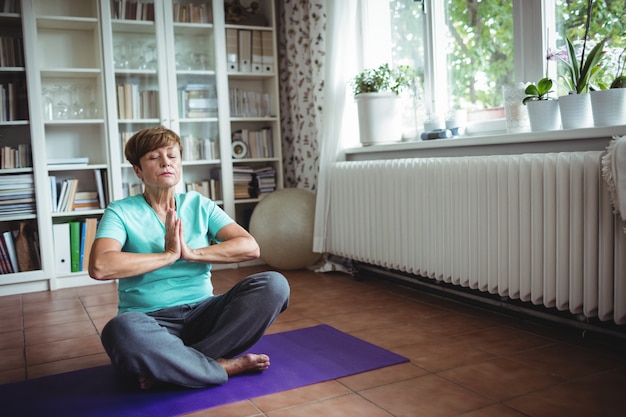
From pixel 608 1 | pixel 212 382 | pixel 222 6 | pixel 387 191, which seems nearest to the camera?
pixel 212 382

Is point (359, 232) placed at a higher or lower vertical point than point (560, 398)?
higher

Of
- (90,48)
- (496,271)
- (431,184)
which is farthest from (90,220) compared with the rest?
(496,271)

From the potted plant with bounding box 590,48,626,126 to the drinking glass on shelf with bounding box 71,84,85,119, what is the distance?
3139 millimetres

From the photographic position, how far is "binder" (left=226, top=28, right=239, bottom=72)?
4371 millimetres

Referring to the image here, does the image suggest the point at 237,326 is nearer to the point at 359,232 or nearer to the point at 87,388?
the point at 87,388

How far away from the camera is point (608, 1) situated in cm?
242

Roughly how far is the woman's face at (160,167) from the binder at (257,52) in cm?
255

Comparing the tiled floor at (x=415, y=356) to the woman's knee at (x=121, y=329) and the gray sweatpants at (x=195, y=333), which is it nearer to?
the gray sweatpants at (x=195, y=333)

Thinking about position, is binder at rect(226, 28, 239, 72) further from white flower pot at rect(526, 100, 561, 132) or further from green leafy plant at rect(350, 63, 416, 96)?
white flower pot at rect(526, 100, 561, 132)

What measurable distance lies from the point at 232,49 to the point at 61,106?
123 centimetres

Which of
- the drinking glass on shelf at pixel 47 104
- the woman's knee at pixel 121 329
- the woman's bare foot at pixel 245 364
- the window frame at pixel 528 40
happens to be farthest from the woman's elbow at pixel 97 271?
the drinking glass on shelf at pixel 47 104

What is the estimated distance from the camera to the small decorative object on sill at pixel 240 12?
14.5ft

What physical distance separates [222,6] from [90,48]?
0.95 m

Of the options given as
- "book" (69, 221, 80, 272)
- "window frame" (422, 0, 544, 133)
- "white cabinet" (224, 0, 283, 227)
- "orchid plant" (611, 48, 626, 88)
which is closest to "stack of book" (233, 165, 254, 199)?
"white cabinet" (224, 0, 283, 227)
